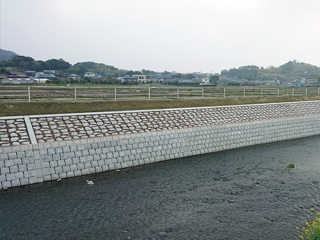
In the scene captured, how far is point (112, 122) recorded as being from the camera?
647 inches

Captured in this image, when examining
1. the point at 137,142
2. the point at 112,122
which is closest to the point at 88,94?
the point at 112,122

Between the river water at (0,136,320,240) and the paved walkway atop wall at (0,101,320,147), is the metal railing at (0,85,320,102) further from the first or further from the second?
the river water at (0,136,320,240)

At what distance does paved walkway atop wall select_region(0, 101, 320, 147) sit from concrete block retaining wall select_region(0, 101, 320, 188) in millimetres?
58

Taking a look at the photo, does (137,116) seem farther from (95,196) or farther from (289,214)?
(289,214)

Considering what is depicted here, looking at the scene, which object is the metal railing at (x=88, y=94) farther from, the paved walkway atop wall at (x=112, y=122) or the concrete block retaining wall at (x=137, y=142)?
the concrete block retaining wall at (x=137, y=142)

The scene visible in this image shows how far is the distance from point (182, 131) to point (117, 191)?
6.95 meters

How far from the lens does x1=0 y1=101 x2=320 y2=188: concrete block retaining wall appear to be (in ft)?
39.7

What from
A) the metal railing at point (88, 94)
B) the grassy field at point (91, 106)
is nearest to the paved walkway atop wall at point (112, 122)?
the grassy field at point (91, 106)

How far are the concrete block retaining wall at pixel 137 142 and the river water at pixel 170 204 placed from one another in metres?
0.58

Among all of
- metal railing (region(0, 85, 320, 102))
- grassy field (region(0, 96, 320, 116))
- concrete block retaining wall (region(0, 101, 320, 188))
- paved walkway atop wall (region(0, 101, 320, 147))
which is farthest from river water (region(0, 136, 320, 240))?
metal railing (region(0, 85, 320, 102))

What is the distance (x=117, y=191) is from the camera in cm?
1199

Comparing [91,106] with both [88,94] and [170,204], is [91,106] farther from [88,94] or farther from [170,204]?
[88,94]

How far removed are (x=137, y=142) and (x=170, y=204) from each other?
5465 millimetres

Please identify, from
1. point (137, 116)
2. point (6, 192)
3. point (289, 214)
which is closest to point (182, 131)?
point (137, 116)
